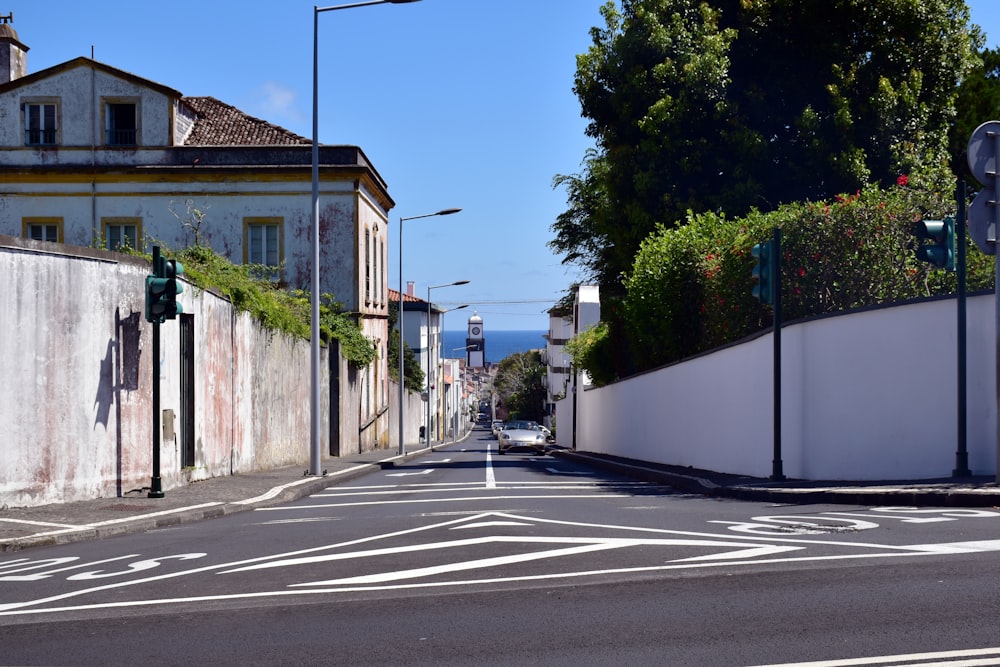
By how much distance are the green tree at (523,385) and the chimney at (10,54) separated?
87432 millimetres

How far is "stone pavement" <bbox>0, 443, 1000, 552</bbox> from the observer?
12.2 metres

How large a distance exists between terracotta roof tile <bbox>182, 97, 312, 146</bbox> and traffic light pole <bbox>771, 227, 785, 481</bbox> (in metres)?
28.5

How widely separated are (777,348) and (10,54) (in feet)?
119

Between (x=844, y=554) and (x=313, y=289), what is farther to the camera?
(x=313, y=289)

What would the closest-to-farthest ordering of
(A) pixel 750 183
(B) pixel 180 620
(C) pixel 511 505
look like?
(B) pixel 180 620, (C) pixel 511 505, (A) pixel 750 183

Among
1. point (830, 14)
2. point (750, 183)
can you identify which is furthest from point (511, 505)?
point (830, 14)

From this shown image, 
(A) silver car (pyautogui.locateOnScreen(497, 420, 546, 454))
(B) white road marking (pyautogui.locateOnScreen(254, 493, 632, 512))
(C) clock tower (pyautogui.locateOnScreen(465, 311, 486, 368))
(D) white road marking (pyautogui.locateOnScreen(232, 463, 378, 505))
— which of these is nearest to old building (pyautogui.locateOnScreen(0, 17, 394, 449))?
(A) silver car (pyautogui.locateOnScreen(497, 420, 546, 454))

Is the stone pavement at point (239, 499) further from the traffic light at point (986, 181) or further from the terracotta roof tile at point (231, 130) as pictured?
the terracotta roof tile at point (231, 130)

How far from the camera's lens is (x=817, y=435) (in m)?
17.4

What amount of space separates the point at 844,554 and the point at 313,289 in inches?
639

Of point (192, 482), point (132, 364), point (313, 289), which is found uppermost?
point (313, 289)

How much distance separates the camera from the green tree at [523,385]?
129125mm

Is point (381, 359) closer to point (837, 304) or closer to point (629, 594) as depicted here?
point (837, 304)

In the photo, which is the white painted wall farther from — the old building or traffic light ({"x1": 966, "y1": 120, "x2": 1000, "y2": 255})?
the old building
